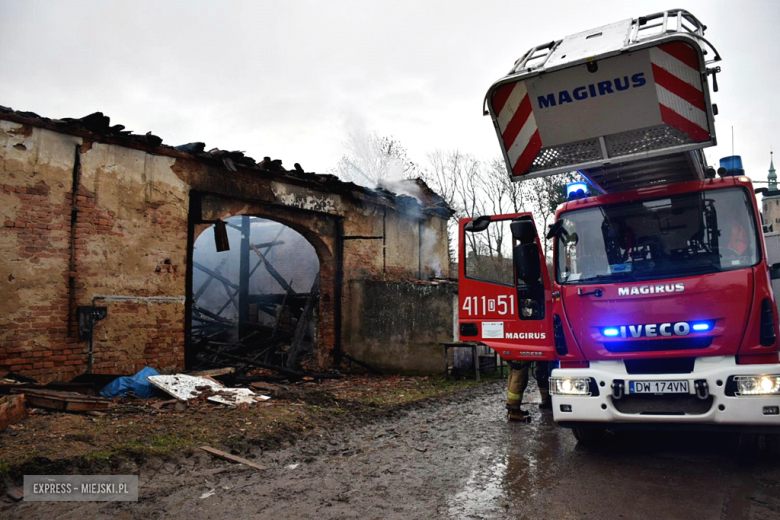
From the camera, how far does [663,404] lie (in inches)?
188

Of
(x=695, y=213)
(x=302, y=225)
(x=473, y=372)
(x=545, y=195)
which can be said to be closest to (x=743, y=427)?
(x=695, y=213)

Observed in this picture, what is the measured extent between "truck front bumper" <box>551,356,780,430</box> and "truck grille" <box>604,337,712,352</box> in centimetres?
13

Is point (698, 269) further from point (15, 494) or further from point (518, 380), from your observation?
point (15, 494)

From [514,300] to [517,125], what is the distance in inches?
78.9

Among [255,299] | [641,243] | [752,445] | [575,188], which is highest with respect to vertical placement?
[575,188]

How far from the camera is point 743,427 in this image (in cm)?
451

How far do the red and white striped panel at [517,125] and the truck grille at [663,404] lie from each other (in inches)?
101

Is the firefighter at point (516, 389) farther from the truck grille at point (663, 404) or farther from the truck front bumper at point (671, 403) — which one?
the truck grille at point (663, 404)

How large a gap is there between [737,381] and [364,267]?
9.93 m

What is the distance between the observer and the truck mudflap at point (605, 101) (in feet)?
15.9

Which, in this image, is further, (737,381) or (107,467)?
(107,467)

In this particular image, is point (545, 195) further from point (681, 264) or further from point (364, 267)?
point (681, 264)

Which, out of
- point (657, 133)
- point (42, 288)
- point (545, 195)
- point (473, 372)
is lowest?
point (473, 372)

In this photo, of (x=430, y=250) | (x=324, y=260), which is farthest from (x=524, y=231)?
(x=430, y=250)
